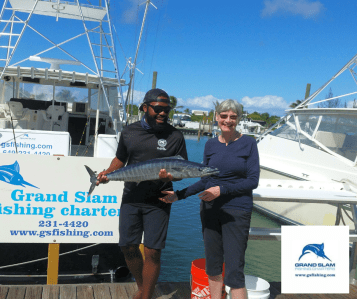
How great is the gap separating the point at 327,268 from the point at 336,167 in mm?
5256

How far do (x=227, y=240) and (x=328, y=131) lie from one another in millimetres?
7118

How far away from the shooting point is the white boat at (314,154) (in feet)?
25.9

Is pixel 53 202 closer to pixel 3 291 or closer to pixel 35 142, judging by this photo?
pixel 3 291

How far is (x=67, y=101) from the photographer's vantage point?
35.3 feet

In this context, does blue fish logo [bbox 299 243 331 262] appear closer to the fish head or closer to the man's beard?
the fish head

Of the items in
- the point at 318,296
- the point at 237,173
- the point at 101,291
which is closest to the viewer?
Answer: the point at 237,173

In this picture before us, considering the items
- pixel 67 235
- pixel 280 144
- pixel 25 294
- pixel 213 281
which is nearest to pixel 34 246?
pixel 67 235

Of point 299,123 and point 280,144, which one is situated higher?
point 299,123

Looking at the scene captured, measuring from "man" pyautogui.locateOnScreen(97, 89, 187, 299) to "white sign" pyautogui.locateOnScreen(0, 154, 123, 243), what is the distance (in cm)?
118

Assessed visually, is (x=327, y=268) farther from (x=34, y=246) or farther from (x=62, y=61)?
(x=62, y=61)

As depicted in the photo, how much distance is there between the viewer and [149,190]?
2.80 m

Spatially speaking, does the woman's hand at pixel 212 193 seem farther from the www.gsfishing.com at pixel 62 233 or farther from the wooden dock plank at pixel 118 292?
the www.gsfishing.com at pixel 62 233

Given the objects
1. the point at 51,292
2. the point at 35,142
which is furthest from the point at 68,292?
the point at 35,142

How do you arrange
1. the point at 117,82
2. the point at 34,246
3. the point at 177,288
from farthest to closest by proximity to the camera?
1. the point at 117,82
2. the point at 34,246
3. the point at 177,288
